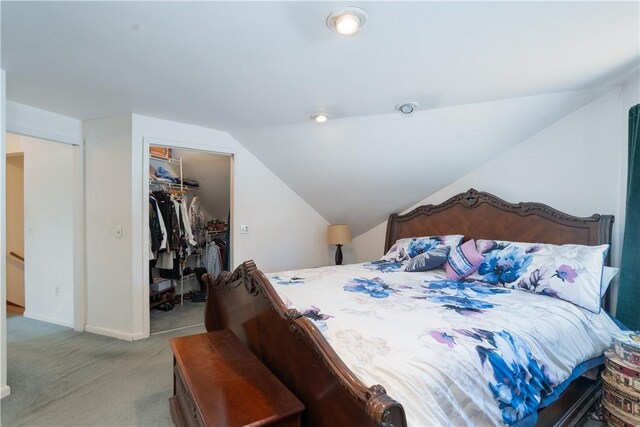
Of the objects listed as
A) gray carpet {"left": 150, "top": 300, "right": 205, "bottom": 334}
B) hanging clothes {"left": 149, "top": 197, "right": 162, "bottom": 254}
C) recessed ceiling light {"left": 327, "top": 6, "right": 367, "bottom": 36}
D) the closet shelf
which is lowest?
gray carpet {"left": 150, "top": 300, "right": 205, "bottom": 334}

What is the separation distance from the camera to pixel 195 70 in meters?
1.96

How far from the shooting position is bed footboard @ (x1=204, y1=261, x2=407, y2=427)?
840mm

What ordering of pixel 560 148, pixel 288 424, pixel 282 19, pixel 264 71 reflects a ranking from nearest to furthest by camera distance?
1. pixel 288 424
2. pixel 282 19
3. pixel 264 71
4. pixel 560 148

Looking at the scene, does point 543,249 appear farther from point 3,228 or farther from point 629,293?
point 3,228

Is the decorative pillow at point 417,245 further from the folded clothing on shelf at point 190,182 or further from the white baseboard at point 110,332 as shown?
the folded clothing on shelf at point 190,182

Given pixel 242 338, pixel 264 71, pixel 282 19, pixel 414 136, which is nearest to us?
pixel 282 19

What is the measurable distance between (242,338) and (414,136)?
2.19m

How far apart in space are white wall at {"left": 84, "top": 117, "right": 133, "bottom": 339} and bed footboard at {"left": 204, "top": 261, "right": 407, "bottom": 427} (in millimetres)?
1632

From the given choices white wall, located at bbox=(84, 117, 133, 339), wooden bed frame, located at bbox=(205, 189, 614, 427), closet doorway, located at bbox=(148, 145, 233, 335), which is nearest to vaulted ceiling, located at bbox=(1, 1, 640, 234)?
white wall, located at bbox=(84, 117, 133, 339)

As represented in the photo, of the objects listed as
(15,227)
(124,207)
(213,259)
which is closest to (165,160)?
(124,207)

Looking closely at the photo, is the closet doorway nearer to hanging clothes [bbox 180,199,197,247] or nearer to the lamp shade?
hanging clothes [bbox 180,199,197,247]

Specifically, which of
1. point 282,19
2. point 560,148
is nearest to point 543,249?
point 560,148

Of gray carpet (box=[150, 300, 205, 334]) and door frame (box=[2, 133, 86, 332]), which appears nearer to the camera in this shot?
Result: door frame (box=[2, 133, 86, 332])

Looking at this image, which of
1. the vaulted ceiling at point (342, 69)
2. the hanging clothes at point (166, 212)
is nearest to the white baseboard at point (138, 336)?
the hanging clothes at point (166, 212)
